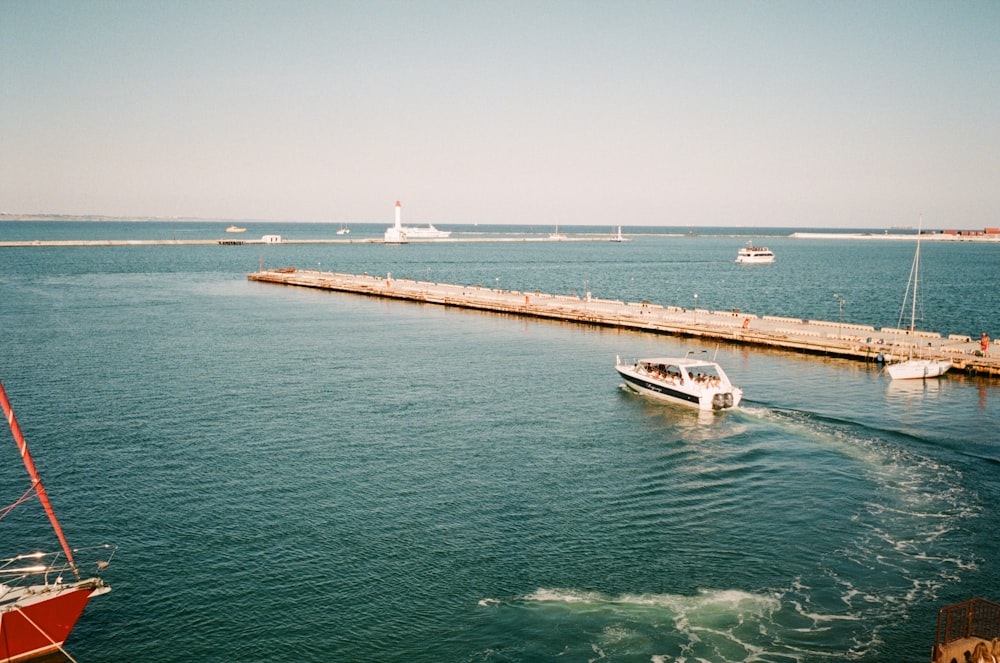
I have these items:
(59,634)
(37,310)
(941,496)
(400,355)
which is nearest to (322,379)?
(400,355)

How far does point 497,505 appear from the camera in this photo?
39.1 metres

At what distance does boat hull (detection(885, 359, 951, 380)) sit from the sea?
1.58 metres

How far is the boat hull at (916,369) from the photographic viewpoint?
67125 mm

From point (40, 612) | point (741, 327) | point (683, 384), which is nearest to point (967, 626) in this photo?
point (40, 612)

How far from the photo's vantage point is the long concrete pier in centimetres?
7469

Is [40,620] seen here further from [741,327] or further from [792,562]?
[741,327]

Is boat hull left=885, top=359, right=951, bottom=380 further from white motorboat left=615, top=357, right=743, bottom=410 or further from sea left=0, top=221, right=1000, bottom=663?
white motorboat left=615, top=357, right=743, bottom=410

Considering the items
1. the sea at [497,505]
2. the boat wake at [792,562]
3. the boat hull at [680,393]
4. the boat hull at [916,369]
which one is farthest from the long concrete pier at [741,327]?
the boat wake at [792,562]

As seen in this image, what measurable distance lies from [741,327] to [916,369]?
82.8ft

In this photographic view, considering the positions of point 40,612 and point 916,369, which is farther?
A: point 916,369

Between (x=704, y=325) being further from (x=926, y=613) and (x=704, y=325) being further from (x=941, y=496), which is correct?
(x=926, y=613)

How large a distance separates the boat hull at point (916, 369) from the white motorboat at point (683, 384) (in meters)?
16.9

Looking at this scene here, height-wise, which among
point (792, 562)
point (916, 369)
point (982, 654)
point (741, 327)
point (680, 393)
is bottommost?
point (792, 562)

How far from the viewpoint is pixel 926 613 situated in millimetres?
29172
